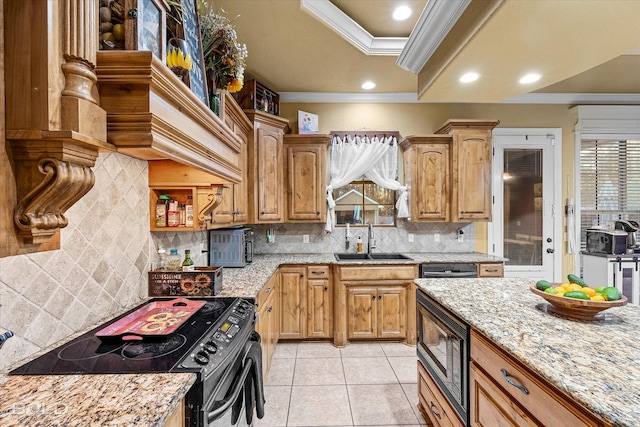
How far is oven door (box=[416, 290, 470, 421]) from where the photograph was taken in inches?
57.1

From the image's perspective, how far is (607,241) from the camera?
11.2 ft

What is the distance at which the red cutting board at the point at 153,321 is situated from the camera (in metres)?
1.18

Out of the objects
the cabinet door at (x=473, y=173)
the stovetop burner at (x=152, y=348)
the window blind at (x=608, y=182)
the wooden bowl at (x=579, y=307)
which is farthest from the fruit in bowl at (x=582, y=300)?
the window blind at (x=608, y=182)

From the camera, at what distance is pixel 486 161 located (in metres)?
3.42

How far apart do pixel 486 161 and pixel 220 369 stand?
3485 millimetres

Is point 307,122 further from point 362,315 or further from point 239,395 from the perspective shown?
point 239,395

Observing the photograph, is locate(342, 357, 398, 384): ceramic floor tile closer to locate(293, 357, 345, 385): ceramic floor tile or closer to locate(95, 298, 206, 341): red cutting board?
locate(293, 357, 345, 385): ceramic floor tile

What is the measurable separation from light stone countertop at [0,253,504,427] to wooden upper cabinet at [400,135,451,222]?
3.13 metres

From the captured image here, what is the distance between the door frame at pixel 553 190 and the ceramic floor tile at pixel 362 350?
199cm

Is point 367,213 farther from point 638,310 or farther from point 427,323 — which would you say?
point 638,310

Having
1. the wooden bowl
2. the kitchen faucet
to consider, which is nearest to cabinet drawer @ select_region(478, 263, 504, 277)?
the kitchen faucet

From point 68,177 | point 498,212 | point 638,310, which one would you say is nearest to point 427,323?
point 638,310

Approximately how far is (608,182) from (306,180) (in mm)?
3884

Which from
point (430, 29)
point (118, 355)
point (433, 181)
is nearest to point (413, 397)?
point (118, 355)
